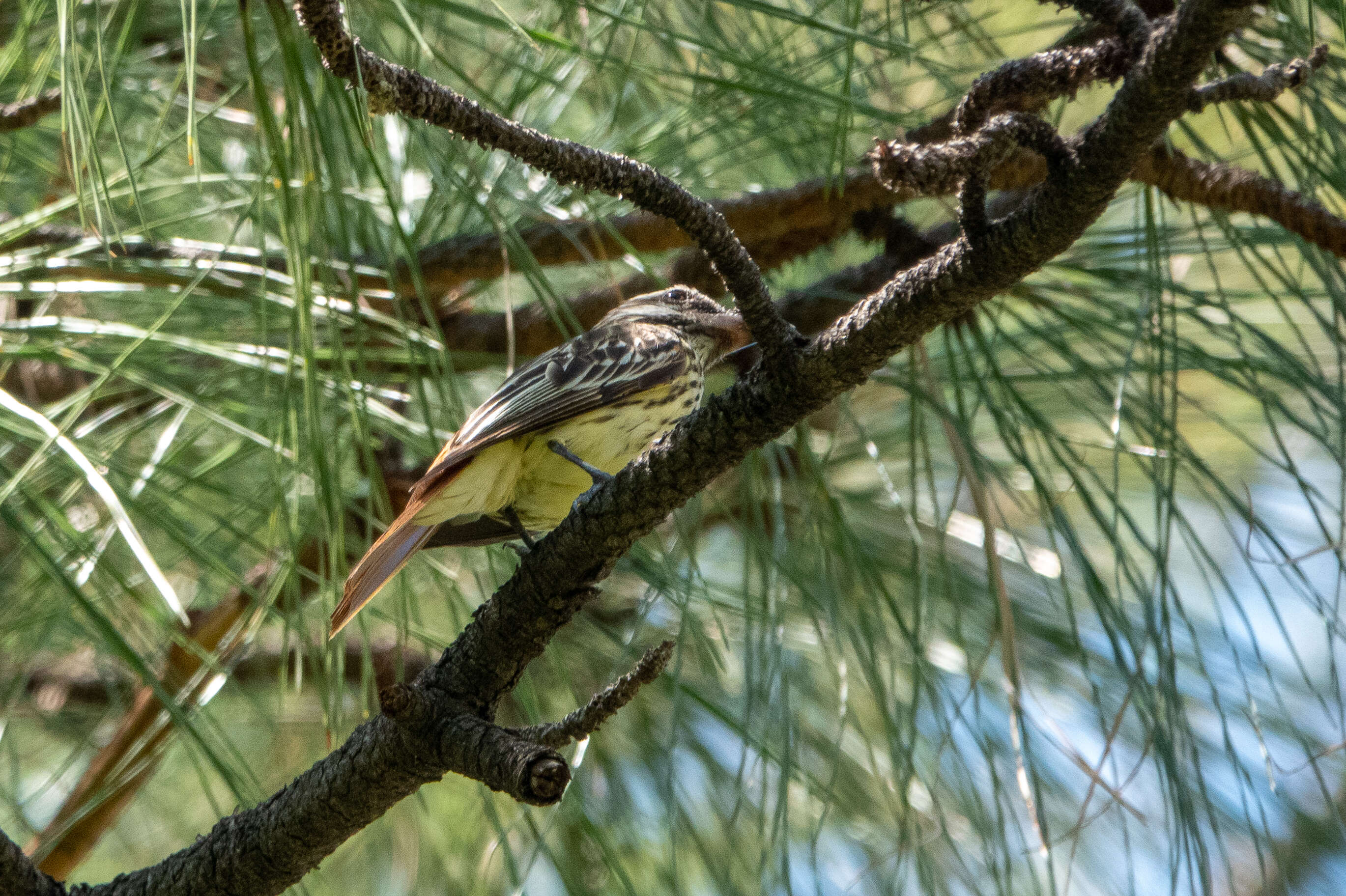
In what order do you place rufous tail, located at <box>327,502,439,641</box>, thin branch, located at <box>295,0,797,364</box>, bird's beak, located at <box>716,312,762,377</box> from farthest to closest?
bird's beak, located at <box>716,312,762,377</box> → rufous tail, located at <box>327,502,439,641</box> → thin branch, located at <box>295,0,797,364</box>

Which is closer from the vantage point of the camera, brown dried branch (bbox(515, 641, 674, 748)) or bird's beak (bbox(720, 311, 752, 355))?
brown dried branch (bbox(515, 641, 674, 748))

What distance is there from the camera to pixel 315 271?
8.25 feet

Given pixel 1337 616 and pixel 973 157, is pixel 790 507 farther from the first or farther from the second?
pixel 973 157

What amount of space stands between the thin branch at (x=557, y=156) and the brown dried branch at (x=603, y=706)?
1.17ft

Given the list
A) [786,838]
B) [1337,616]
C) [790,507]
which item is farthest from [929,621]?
[790,507]

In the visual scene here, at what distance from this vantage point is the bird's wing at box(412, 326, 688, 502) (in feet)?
7.48

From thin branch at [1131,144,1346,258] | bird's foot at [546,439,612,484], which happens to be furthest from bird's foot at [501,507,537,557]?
thin branch at [1131,144,1346,258]

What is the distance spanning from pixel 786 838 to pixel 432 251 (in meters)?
1.43

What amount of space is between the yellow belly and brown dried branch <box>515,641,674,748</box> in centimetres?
102

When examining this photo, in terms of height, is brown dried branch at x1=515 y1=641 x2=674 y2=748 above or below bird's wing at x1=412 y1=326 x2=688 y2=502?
below

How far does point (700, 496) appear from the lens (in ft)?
7.88

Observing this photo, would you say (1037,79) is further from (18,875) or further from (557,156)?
(18,875)

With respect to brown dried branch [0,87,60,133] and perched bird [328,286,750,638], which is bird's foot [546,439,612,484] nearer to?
perched bird [328,286,750,638]

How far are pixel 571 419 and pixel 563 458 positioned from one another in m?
0.08
